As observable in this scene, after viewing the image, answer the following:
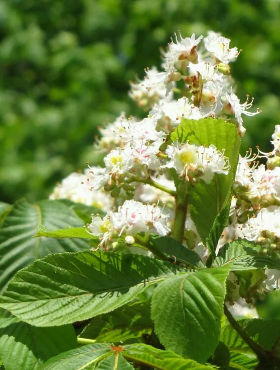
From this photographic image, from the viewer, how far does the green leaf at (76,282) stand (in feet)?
2.83

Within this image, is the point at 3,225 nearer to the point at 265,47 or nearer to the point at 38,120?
the point at 38,120

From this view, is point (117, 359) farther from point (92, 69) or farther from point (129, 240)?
point (92, 69)

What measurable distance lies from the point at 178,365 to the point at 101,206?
2.50 ft

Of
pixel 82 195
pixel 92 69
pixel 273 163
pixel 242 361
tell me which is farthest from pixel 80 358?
pixel 92 69

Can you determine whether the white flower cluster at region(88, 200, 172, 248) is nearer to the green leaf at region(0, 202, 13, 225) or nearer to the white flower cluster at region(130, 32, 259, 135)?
the white flower cluster at region(130, 32, 259, 135)

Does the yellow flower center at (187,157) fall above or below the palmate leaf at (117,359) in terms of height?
above

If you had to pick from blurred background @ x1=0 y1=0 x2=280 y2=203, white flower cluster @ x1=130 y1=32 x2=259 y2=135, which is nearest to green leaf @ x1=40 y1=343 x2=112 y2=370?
white flower cluster @ x1=130 y1=32 x2=259 y2=135

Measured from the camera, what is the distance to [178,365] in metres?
0.77

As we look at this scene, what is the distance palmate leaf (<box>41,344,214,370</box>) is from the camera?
0.77m

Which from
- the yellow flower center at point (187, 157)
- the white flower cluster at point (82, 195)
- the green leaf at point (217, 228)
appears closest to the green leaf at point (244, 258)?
the green leaf at point (217, 228)

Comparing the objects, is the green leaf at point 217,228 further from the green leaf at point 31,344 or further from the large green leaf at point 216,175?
the green leaf at point 31,344

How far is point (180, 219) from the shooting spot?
38.3 inches

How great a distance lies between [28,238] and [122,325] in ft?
1.03

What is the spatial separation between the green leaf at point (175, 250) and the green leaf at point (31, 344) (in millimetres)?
168
